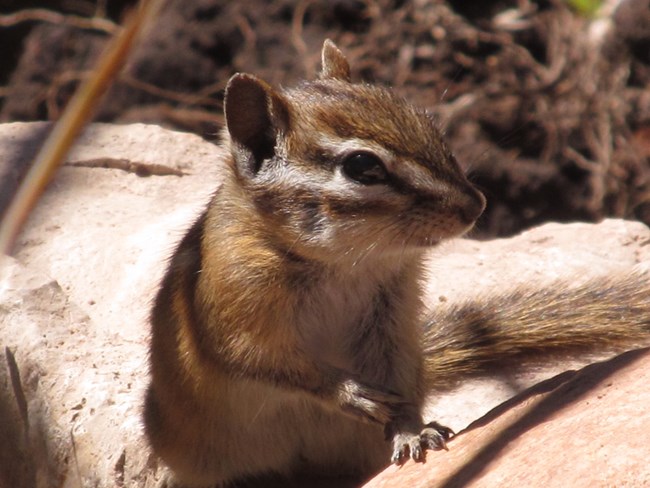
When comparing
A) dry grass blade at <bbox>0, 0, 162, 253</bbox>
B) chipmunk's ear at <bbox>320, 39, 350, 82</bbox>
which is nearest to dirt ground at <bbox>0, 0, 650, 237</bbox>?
chipmunk's ear at <bbox>320, 39, 350, 82</bbox>

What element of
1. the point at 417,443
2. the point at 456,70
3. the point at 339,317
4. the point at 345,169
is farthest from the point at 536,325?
the point at 456,70

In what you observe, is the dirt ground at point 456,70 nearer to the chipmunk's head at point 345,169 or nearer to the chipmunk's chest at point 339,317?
the chipmunk's chest at point 339,317

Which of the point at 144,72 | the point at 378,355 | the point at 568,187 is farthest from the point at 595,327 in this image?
the point at 144,72

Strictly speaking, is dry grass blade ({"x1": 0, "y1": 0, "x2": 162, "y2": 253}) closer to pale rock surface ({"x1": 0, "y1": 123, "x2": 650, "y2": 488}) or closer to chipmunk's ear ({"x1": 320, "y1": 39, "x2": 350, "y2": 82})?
pale rock surface ({"x1": 0, "y1": 123, "x2": 650, "y2": 488})

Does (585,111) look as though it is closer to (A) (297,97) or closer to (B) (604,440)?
(A) (297,97)

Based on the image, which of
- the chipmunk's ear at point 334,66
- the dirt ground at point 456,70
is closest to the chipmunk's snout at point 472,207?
the chipmunk's ear at point 334,66
